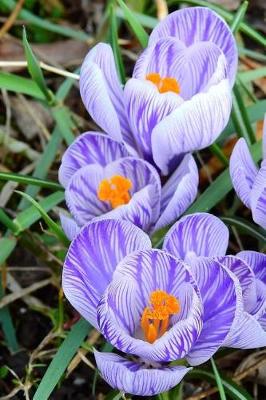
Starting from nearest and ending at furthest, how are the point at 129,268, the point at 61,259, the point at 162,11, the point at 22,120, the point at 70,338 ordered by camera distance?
the point at 129,268, the point at 70,338, the point at 61,259, the point at 162,11, the point at 22,120

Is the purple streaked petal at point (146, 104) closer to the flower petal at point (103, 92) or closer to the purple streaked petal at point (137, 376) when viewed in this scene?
the flower petal at point (103, 92)

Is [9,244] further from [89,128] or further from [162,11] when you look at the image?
[162,11]

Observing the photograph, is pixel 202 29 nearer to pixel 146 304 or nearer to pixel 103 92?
pixel 103 92

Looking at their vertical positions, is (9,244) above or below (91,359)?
above

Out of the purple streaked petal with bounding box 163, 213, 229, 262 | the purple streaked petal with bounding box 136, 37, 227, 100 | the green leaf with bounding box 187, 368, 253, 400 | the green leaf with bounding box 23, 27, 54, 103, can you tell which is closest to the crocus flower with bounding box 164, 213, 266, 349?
→ the purple streaked petal with bounding box 163, 213, 229, 262

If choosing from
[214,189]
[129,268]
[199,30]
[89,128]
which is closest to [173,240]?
[129,268]

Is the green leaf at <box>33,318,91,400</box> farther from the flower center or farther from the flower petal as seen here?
the flower petal
